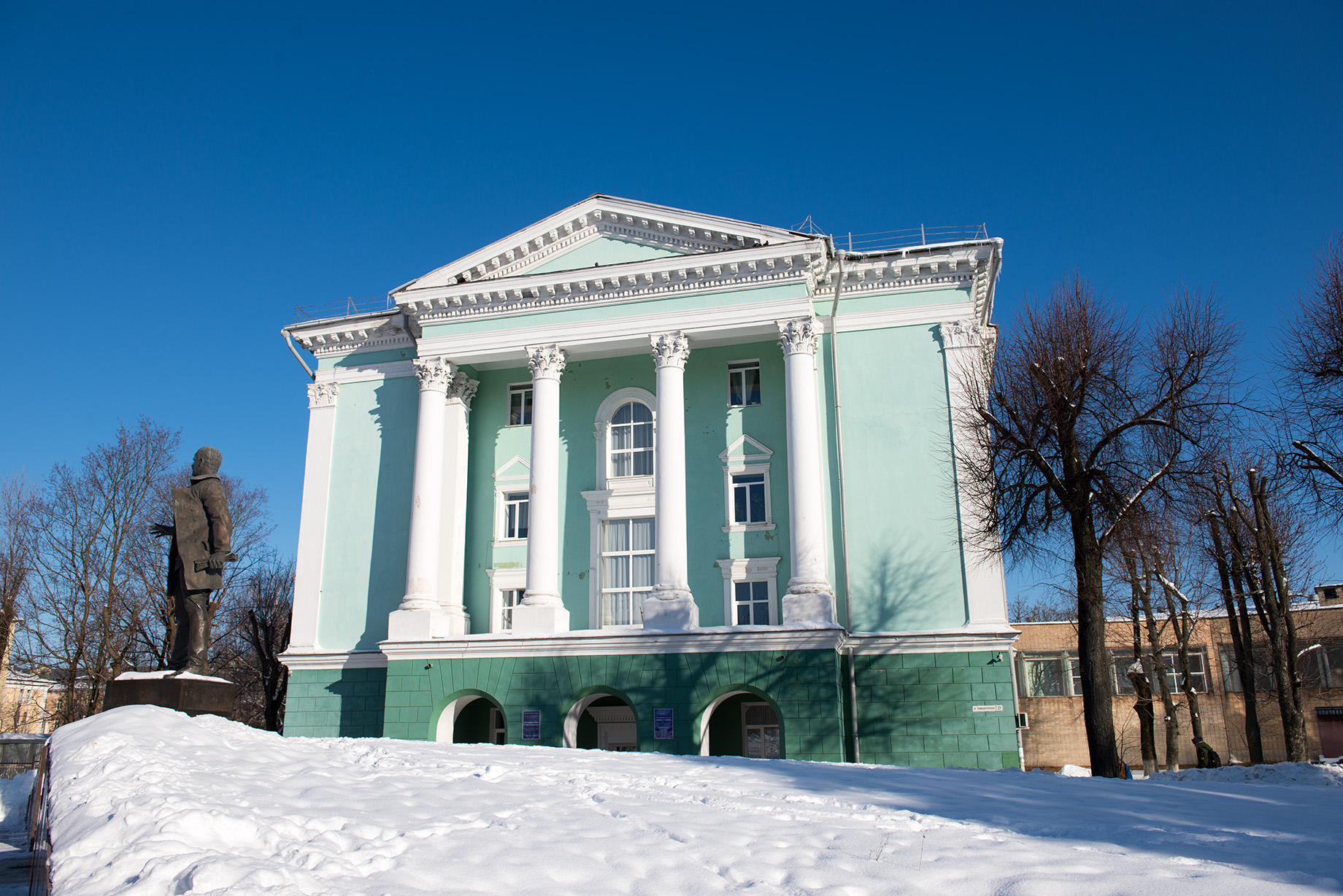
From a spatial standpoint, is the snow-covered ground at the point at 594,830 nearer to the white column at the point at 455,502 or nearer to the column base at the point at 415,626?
the column base at the point at 415,626

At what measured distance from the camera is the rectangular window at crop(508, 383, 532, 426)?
2819cm

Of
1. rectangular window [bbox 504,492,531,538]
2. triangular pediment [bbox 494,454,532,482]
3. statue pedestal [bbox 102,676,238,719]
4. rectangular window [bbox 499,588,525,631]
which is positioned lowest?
statue pedestal [bbox 102,676,238,719]

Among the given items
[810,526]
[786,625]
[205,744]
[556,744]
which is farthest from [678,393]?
[205,744]

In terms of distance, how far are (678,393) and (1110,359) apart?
407 inches

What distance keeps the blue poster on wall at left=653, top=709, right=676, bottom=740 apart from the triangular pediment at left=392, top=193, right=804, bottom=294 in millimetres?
11526

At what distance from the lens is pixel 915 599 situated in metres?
23.3

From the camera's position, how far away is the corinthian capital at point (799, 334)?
960 inches

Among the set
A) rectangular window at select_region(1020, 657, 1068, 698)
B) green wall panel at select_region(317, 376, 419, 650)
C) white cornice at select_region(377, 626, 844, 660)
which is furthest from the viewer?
rectangular window at select_region(1020, 657, 1068, 698)

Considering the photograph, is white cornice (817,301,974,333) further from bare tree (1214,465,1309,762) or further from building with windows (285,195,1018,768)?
bare tree (1214,465,1309,762)

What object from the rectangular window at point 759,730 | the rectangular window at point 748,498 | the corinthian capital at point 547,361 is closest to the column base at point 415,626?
the corinthian capital at point 547,361

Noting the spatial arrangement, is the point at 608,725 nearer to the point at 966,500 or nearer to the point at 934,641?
the point at 934,641

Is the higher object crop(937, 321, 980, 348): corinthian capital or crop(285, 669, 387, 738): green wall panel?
crop(937, 321, 980, 348): corinthian capital

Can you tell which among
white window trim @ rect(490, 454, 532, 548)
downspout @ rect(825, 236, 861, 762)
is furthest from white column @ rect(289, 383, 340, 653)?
downspout @ rect(825, 236, 861, 762)

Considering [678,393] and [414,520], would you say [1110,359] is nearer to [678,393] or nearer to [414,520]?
[678,393]
